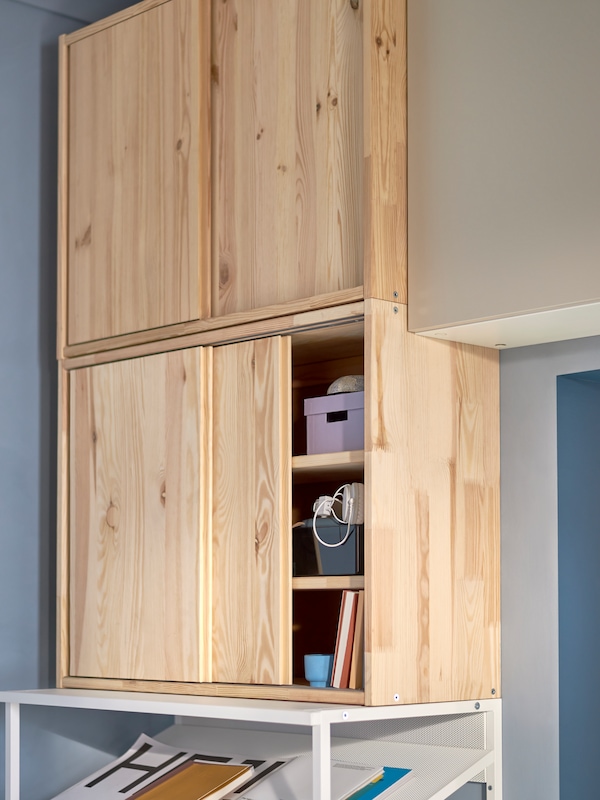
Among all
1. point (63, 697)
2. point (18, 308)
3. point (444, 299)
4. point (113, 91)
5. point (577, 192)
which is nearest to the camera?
point (577, 192)

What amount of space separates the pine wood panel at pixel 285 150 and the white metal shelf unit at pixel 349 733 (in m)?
0.74

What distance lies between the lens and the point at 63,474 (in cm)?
232

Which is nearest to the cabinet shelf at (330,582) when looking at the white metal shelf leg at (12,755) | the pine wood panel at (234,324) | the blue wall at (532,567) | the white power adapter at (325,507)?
the white power adapter at (325,507)

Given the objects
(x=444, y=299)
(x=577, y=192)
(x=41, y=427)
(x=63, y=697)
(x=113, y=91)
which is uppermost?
(x=113, y=91)

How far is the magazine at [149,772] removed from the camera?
210cm

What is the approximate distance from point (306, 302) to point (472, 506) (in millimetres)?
496

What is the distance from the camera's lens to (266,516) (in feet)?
6.31

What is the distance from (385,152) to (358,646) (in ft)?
2.84

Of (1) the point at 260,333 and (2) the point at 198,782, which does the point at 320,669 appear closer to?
(2) the point at 198,782

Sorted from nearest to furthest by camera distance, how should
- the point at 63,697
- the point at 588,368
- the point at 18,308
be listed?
the point at 588,368, the point at 63,697, the point at 18,308

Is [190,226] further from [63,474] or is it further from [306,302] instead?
[63,474]

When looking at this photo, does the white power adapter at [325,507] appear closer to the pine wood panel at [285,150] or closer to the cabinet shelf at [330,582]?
the cabinet shelf at [330,582]

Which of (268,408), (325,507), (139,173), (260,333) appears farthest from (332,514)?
(139,173)

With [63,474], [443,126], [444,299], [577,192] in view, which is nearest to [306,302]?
[444,299]
